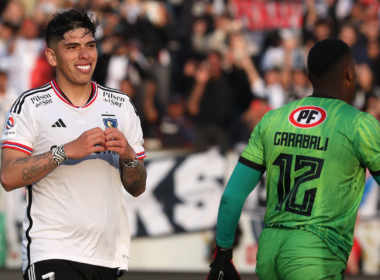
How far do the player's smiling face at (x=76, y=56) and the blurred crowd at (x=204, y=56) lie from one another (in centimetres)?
468

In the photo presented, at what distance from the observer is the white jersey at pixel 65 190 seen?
3418 millimetres

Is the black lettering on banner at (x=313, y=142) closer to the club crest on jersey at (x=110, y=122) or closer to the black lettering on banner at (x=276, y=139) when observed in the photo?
the black lettering on banner at (x=276, y=139)

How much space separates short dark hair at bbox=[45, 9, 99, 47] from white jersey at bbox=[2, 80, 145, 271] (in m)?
0.34

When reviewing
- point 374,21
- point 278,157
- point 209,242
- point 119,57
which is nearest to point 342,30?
point 374,21

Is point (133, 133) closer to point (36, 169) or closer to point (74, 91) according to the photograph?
point (74, 91)

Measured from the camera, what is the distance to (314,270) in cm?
308

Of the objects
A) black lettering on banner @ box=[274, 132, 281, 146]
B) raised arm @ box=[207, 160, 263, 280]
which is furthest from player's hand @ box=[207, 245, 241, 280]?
black lettering on banner @ box=[274, 132, 281, 146]

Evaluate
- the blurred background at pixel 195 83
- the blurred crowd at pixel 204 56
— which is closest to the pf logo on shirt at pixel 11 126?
the blurred background at pixel 195 83

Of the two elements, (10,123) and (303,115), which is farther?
(10,123)

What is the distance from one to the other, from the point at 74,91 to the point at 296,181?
1495 mm

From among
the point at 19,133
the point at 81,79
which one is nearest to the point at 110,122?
the point at 81,79

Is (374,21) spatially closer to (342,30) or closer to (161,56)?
(342,30)

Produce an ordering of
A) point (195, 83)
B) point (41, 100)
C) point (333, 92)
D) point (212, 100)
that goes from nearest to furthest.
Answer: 1. point (333, 92)
2. point (41, 100)
3. point (212, 100)
4. point (195, 83)

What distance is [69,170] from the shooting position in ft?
11.4
